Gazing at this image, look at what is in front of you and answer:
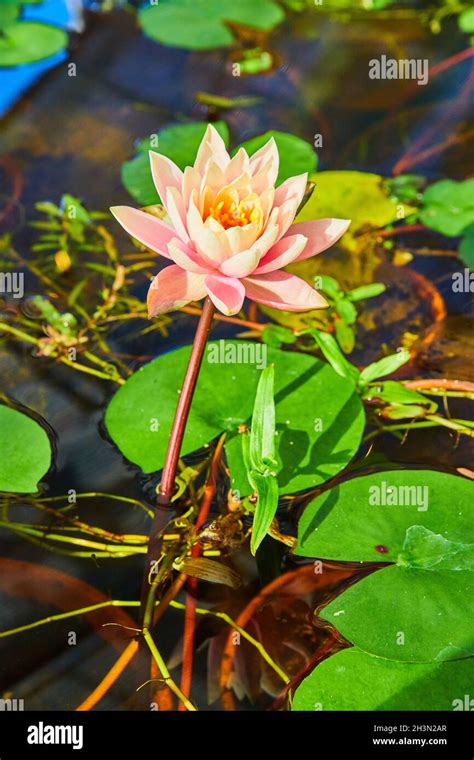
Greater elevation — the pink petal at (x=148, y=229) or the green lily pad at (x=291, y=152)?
the green lily pad at (x=291, y=152)

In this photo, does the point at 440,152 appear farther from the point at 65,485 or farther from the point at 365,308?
the point at 65,485

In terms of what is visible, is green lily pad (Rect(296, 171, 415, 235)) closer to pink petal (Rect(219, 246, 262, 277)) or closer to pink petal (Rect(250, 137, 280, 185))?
pink petal (Rect(250, 137, 280, 185))

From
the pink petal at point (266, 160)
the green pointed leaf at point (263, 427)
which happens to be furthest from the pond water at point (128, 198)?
the pink petal at point (266, 160)

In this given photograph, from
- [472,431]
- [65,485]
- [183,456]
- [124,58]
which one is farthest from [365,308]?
[124,58]

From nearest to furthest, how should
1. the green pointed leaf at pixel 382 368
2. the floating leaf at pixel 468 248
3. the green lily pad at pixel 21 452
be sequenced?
1. the green lily pad at pixel 21 452
2. the green pointed leaf at pixel 382 368
3. the floating leaf at pixel 468 248

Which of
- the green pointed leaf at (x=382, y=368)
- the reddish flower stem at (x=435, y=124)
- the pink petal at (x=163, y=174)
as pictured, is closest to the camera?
the pink petal at (x=163, y=174)

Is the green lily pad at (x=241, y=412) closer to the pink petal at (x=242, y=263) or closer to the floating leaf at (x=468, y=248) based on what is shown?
the pink petal at (x=242, y=263)
